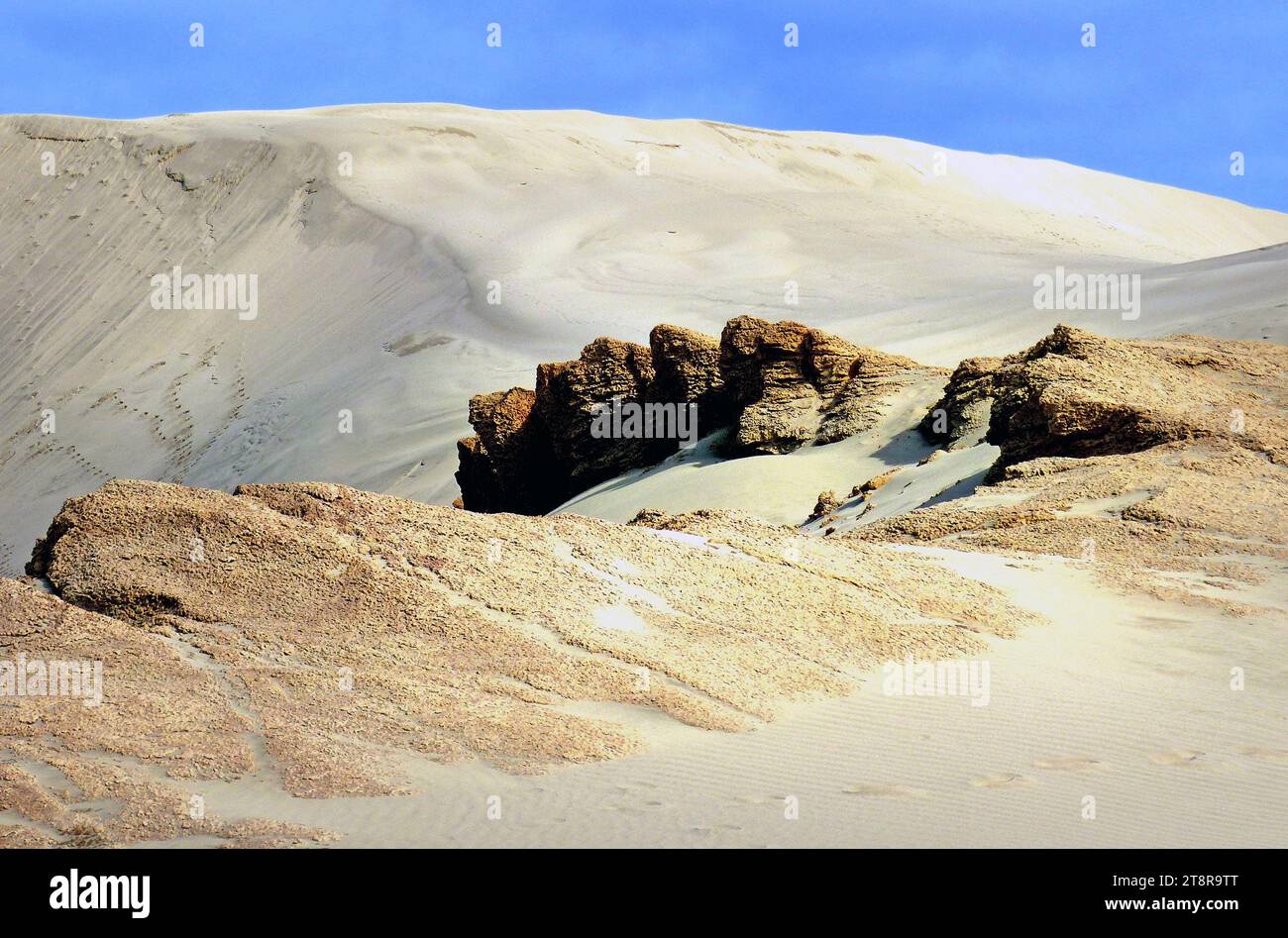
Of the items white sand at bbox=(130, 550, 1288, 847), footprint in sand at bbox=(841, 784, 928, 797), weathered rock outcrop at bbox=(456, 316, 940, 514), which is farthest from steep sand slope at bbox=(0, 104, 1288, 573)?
footprint in sand at bbox=(841, 784, 928, 797)

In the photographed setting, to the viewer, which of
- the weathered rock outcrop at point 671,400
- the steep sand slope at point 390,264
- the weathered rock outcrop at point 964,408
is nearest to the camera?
the weathered rock outcrop at point 964,408

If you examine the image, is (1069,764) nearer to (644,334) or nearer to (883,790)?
(883,790)

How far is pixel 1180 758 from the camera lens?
18.4ft

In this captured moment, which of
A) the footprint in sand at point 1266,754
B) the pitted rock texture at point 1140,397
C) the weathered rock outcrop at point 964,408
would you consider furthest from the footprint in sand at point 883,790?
the weathered rock outcrop at point 964,408

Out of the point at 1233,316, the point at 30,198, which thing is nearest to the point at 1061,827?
the point at 1233,316

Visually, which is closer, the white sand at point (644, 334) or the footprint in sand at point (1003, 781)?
the white sand at point (644, 334)

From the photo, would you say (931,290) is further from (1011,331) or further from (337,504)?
(337,504)

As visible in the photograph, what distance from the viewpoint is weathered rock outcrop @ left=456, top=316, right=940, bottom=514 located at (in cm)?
1594

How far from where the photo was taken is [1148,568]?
8711 mm

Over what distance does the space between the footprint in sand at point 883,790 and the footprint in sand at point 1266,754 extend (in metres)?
1.46

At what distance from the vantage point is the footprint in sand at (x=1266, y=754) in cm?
559

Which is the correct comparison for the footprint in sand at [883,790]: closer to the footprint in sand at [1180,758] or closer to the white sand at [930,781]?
the white sand at [930,781]

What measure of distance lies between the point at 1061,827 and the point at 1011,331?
788 inches

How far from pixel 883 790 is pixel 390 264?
33.3m
